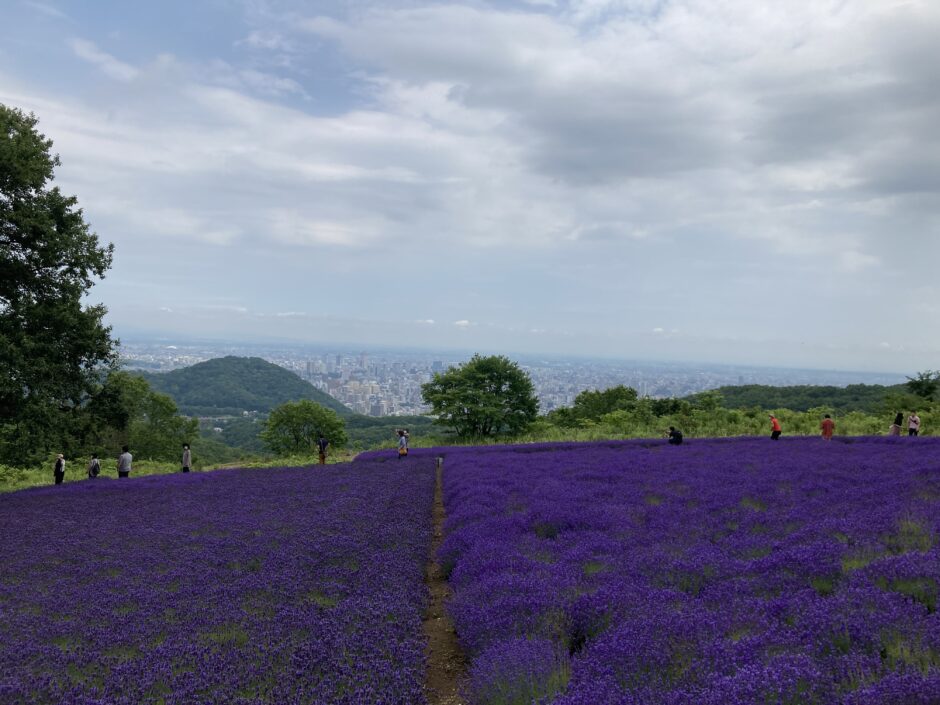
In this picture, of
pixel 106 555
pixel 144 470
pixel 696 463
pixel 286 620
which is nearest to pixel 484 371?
pixel 144 470

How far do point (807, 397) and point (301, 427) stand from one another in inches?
2022

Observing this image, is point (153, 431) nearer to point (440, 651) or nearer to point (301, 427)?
point (301, 427)

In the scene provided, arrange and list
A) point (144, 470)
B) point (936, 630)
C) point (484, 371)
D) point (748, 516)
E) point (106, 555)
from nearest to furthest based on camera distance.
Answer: point (936, 630) → point (748, 516) → point (106, 555) → point (144, 470) → point (484, 371)

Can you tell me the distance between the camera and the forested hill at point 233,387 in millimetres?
147875

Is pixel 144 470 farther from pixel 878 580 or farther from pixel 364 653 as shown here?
pixel 878 580

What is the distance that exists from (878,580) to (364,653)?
5282 millimetres

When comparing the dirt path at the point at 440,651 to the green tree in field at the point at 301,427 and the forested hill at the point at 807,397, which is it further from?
the green tree in field at the point at 301,427

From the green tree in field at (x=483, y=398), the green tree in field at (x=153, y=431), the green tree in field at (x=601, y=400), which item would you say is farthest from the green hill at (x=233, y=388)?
the green tree in field at (x=483, y=398)

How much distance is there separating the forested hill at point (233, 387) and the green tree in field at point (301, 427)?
272 ft

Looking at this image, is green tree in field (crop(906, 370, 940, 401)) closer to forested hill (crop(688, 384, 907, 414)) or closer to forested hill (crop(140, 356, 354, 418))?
forested hill (crop(688, 384, 907, 414))

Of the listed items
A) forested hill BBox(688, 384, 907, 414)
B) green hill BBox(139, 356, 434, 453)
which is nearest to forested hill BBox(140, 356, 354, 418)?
green hill BBox(139, 356, 434, 453)

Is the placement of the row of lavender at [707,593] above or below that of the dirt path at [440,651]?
above

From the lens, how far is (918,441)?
21.1 m

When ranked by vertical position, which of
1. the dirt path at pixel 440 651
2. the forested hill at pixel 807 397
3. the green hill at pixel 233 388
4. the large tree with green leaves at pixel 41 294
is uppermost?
the large tree with green leaves at pixel 41 294
